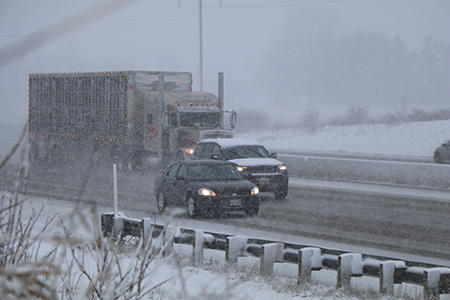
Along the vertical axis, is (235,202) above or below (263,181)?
below

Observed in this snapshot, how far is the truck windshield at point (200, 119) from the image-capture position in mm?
24984

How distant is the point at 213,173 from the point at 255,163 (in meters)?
2.68

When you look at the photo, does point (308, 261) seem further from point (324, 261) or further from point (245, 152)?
point (245, 152)

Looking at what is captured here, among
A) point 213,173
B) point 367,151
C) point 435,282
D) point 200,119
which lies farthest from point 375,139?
point 435,282

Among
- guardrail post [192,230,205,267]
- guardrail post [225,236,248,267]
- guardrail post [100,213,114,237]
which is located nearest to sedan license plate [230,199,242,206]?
guardrail post [100,213,114,237]

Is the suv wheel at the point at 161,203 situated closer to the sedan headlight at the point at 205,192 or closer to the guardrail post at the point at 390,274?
the sedan headlight at the point at 205,192

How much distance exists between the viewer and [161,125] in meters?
25.1

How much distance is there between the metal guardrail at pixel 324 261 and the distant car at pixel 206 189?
4685mm

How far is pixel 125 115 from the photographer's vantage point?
26.7 metres

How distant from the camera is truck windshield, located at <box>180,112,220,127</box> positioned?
82.0ft

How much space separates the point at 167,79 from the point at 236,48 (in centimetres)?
15403

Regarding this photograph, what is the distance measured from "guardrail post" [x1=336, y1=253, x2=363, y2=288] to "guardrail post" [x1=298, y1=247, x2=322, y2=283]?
41cm

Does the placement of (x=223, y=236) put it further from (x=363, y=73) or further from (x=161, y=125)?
(x=363, y=73)

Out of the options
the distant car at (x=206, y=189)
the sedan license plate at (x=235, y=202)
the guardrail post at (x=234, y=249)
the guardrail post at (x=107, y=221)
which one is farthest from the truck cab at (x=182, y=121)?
the guardrail post at (x=234, y=249)
